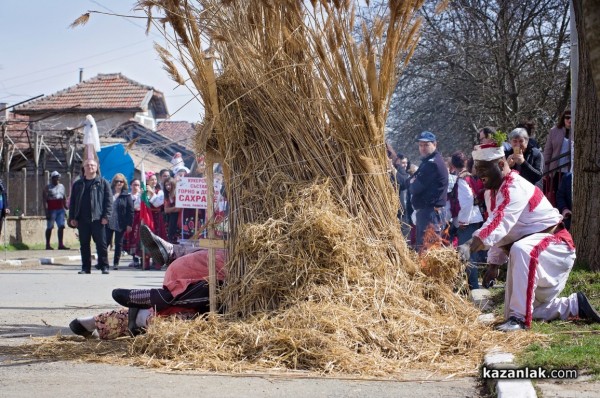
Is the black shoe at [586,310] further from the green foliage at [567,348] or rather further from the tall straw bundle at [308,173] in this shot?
the tall straw bundle at [308,173]

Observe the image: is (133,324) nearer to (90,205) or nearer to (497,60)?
(90,205)

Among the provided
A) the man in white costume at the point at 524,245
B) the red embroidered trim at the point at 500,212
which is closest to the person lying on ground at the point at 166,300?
the red embroidered trim at the point at 500,212

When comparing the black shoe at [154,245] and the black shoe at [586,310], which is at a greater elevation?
the black shoe at [154,245]

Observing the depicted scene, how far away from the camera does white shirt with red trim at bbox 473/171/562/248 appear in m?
7.46

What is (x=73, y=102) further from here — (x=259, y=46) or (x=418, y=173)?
(x=259, y=46)

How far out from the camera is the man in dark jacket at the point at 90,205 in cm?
1598

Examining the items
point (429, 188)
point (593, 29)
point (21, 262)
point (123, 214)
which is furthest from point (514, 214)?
point (21, 262)

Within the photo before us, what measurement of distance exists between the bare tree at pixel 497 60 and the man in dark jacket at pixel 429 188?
7324mm

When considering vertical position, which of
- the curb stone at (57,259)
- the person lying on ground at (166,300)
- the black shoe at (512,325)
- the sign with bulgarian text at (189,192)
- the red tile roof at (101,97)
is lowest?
the curb stone at (57,259)

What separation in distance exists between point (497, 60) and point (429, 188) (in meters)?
7.94

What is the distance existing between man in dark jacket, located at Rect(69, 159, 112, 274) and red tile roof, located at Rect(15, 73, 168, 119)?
3336 centimetres

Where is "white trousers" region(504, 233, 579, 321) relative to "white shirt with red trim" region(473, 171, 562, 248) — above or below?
below

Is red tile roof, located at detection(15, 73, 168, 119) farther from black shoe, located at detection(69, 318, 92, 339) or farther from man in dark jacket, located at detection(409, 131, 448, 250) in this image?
black shoe, located at detection(69, 318, 92, 339)

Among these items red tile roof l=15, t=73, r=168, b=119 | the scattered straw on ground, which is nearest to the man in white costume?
the scattered straw on ground
